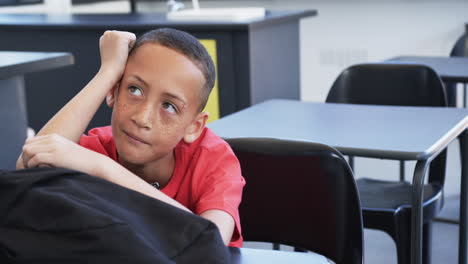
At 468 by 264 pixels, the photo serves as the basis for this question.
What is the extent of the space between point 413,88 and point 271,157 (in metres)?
1.09

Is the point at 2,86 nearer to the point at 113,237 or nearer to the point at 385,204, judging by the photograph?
the point at 385,204

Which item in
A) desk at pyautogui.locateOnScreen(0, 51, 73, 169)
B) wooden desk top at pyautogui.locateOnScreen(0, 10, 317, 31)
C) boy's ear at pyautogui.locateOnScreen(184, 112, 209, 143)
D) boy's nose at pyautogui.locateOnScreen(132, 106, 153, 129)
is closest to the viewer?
boy's nose at pyautogui.locateOnScreen(132, 106, 153, 129)

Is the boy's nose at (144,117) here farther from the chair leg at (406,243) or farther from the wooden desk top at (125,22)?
the wooden desk top at (125,22)

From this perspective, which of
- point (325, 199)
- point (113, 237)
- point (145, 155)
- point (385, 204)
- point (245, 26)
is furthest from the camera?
point (245, 26)

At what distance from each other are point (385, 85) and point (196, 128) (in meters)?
1.32

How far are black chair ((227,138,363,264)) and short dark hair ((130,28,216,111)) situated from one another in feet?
0.88

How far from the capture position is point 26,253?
0.61m

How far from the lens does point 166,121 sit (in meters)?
0.99

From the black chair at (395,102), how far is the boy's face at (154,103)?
3.23 feet

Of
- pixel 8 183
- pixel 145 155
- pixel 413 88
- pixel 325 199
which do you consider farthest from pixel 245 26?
pixel 8 183

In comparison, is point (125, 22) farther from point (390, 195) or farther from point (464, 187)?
point (464, 187)

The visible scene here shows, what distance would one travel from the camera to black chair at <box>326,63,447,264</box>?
184cm

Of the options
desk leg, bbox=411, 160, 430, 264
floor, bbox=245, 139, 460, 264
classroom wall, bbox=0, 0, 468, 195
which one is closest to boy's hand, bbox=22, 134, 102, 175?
desk leg, bbox=411, 160, 430, 264

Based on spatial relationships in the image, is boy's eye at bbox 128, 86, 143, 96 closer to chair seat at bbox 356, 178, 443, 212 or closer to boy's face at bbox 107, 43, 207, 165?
boy's face at bbox 107, 43, 207, 165
